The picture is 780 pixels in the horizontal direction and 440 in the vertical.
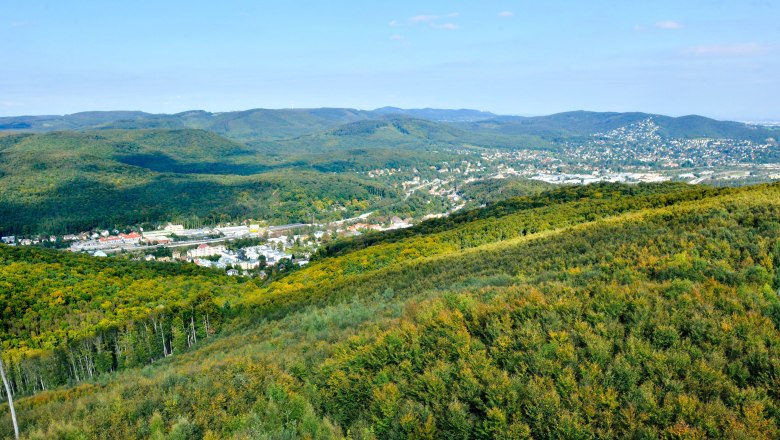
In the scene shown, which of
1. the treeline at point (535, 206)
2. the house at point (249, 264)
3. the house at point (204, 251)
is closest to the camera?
the treeline at point (535, 206)

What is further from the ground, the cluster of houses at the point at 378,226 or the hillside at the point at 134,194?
the hillside at the point at 134,194

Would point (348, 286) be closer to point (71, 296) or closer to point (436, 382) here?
point (436, 382)

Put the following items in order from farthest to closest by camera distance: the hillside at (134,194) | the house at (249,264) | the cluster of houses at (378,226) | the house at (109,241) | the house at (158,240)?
the hillside at (134,194), the cluster of houses at (378,226), the house at (158,240), the house at (109,241), the house at (249,264)

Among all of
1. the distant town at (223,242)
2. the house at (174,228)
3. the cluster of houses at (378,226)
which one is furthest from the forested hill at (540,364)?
the house at (174,228)

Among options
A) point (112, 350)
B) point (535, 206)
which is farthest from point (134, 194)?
point (535, 206)

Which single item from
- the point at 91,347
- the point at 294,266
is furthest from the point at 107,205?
the point at 91,347

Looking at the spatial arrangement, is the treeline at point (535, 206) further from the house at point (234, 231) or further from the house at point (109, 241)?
the house at point (109, 241)

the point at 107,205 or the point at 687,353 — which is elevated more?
the point at 687,353

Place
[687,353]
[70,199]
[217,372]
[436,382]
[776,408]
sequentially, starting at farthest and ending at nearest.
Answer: [70,199], [217,372], [436,382], [687,353], [776,408]

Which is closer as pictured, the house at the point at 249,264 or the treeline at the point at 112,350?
the treeline at the point at 112,350

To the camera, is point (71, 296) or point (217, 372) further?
point (71, 296)

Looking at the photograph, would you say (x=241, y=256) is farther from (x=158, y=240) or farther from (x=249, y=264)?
(x=158, y=240)
